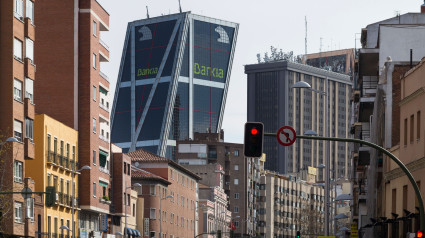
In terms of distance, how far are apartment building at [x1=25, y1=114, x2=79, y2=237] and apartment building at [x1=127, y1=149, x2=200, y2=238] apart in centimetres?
3053

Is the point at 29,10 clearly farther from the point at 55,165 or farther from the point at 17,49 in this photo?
the point at 55,165

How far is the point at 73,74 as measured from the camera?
100 m

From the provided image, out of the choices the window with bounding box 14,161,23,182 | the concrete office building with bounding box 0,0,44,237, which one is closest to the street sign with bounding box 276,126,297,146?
the concrete office building with bounding box 0,0,44,237

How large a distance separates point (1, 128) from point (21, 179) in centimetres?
357

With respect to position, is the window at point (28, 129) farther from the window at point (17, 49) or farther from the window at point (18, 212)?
the window at point (18, 212)

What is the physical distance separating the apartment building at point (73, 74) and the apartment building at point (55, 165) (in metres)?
1.26

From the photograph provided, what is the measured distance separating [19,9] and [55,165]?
64.3 ft

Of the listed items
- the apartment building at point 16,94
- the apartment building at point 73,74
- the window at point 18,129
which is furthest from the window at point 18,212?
the apartment building at point 73,74

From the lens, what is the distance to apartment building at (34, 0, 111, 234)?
3927 inches

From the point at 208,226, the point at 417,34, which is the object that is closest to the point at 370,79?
the point at 417,34

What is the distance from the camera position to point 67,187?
316 feet

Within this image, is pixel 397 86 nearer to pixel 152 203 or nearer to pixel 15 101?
pixel 15 101

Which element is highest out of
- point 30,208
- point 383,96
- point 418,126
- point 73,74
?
point 73,74

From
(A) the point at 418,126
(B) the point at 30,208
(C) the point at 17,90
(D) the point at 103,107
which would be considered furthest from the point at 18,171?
(A) the point at 418,126
